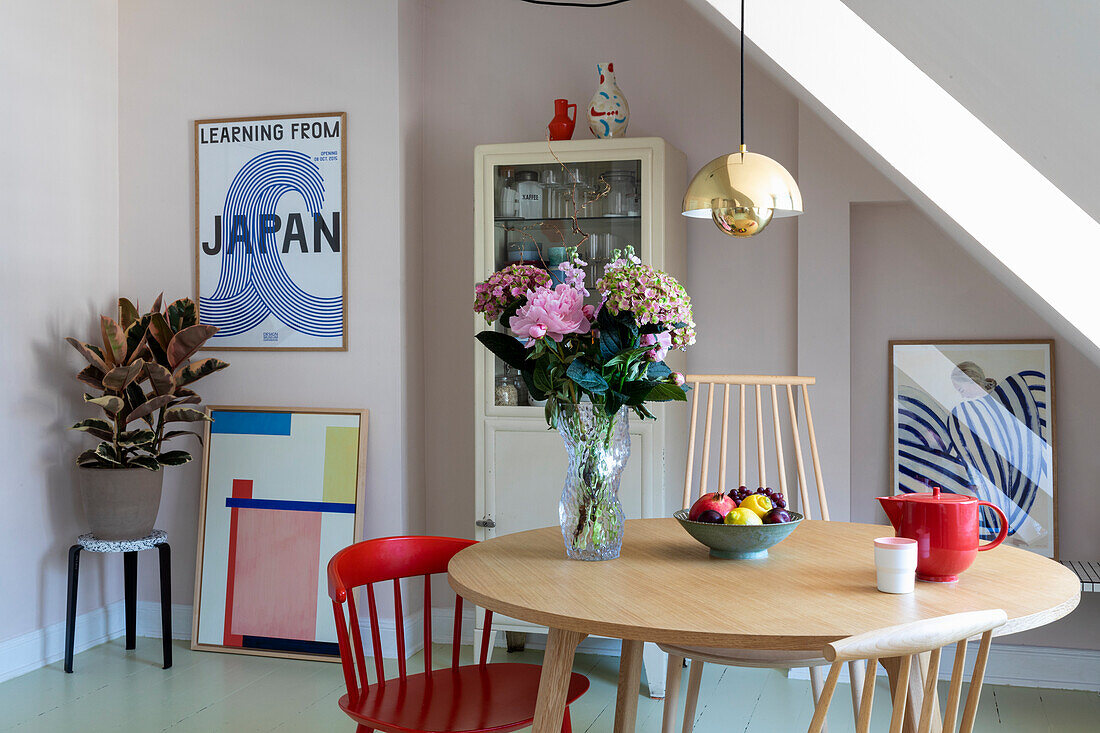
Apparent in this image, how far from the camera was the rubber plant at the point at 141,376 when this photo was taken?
11.4 ft

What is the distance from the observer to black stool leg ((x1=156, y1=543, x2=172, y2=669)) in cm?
354

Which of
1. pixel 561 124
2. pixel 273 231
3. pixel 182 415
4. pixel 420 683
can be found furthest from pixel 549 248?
pixel 420 683

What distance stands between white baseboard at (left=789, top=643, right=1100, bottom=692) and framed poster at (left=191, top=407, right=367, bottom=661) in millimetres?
1783

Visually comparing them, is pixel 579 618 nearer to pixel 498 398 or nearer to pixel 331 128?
pixel 498 398

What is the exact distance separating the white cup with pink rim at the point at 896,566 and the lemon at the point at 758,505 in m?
0.32

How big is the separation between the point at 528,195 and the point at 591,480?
69.4 inches

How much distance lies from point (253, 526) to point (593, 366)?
232cm

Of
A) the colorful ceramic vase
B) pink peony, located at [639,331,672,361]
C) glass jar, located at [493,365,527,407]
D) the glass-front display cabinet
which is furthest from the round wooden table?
the colorful ceramic vase

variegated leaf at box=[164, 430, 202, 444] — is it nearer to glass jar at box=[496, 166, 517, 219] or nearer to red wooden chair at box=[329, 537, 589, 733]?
glass jar at box=[496, 166, 517, 219]

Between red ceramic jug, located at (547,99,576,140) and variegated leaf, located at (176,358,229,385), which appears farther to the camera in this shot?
variegated leaf, located at (176,358,229,385)

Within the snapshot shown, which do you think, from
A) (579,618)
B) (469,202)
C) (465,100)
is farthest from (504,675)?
(465,100)

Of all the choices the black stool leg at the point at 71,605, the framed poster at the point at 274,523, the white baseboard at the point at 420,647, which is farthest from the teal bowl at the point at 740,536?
the black stool leg at the point at 71,605

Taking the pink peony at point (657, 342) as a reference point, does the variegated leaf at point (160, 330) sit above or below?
above

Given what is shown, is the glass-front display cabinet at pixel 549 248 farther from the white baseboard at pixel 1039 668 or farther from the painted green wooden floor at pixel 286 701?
the white baseboard at pixel 1039 668
